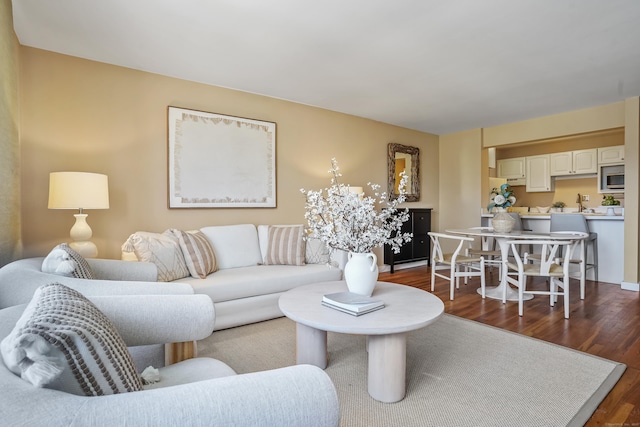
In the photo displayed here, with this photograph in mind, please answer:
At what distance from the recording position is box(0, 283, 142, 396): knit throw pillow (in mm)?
654

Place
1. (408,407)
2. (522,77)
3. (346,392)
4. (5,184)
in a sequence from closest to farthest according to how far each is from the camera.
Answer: (408,407)
(346,392)
(5,184)
(522,77)

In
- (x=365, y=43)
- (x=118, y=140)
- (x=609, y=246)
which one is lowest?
(x=609, y=246)

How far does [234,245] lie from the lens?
3471 millimetres

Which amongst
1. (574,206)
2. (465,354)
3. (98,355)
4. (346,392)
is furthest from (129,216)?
(574,206)

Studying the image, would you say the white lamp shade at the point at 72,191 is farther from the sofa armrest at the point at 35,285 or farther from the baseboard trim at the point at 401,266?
the baseboard trim at the point at 401,266

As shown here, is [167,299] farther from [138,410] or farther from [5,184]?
[5,184]

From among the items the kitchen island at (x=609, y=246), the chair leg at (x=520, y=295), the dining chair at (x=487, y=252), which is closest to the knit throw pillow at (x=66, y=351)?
the chair leg at (x=520, y=295)

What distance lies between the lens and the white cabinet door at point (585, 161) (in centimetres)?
612

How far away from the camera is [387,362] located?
181 centimetres

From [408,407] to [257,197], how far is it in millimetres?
2868

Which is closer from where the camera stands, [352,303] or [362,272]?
[352,303]

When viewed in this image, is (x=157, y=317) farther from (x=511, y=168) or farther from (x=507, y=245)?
(x=511, y=168)

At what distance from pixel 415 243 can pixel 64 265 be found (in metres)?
4.90

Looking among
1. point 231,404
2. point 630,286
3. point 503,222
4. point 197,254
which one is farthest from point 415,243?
point 231,404
